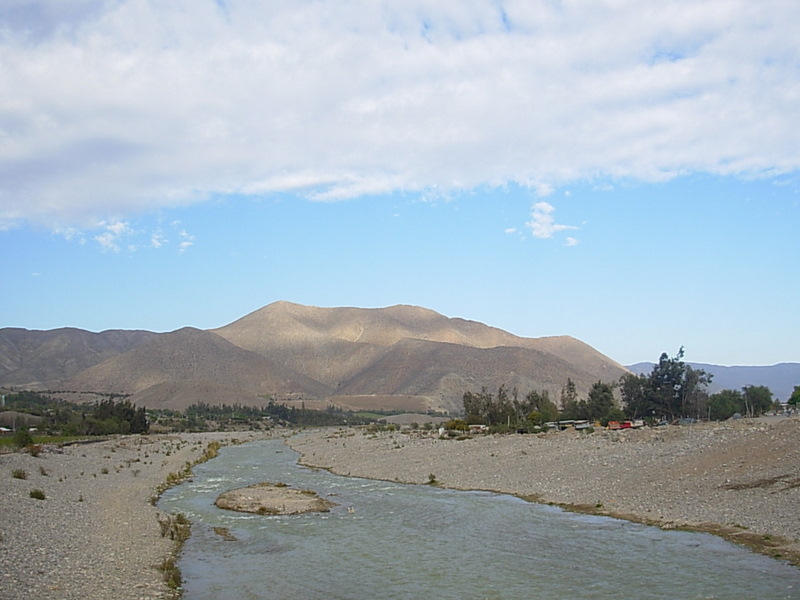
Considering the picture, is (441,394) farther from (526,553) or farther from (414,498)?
(526,553)

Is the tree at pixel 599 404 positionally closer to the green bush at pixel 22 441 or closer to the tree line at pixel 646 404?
the tree line at pixel 646 404

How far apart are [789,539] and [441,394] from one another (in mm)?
180258

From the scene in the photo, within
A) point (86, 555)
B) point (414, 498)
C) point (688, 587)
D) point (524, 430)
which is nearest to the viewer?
point (688, 587)

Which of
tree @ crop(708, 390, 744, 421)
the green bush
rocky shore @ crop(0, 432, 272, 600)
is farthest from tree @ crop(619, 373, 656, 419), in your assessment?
the green bush

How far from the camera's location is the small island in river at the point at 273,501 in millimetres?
29312

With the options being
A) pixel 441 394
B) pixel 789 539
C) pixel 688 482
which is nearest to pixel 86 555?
pixel 789 539

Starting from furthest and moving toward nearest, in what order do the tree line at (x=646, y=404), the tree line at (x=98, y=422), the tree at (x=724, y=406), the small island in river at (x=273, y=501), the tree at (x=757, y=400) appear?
1. the tree at (x=757, y=400)
2. the tree line at (x=98, y=422)
3. the tree at (x=724, y=406)
4. the tree line at (x=646, y=404)
5. the small island in river at (x=273, y=501)

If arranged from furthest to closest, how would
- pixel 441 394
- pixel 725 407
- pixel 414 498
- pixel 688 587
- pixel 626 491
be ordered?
pixel 441 394 → pixel 725 407 → pixel 414 498 → pixel 626 491 → pixel 688 587

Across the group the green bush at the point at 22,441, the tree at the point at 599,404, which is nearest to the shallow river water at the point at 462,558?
the green bush at the point at 22,441

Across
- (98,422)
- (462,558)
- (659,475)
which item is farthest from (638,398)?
(98,422)

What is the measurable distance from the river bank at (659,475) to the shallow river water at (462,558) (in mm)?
1379

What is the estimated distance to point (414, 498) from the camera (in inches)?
1280

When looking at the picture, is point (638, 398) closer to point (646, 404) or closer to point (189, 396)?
point (646, 404)

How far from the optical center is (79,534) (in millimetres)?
21906
